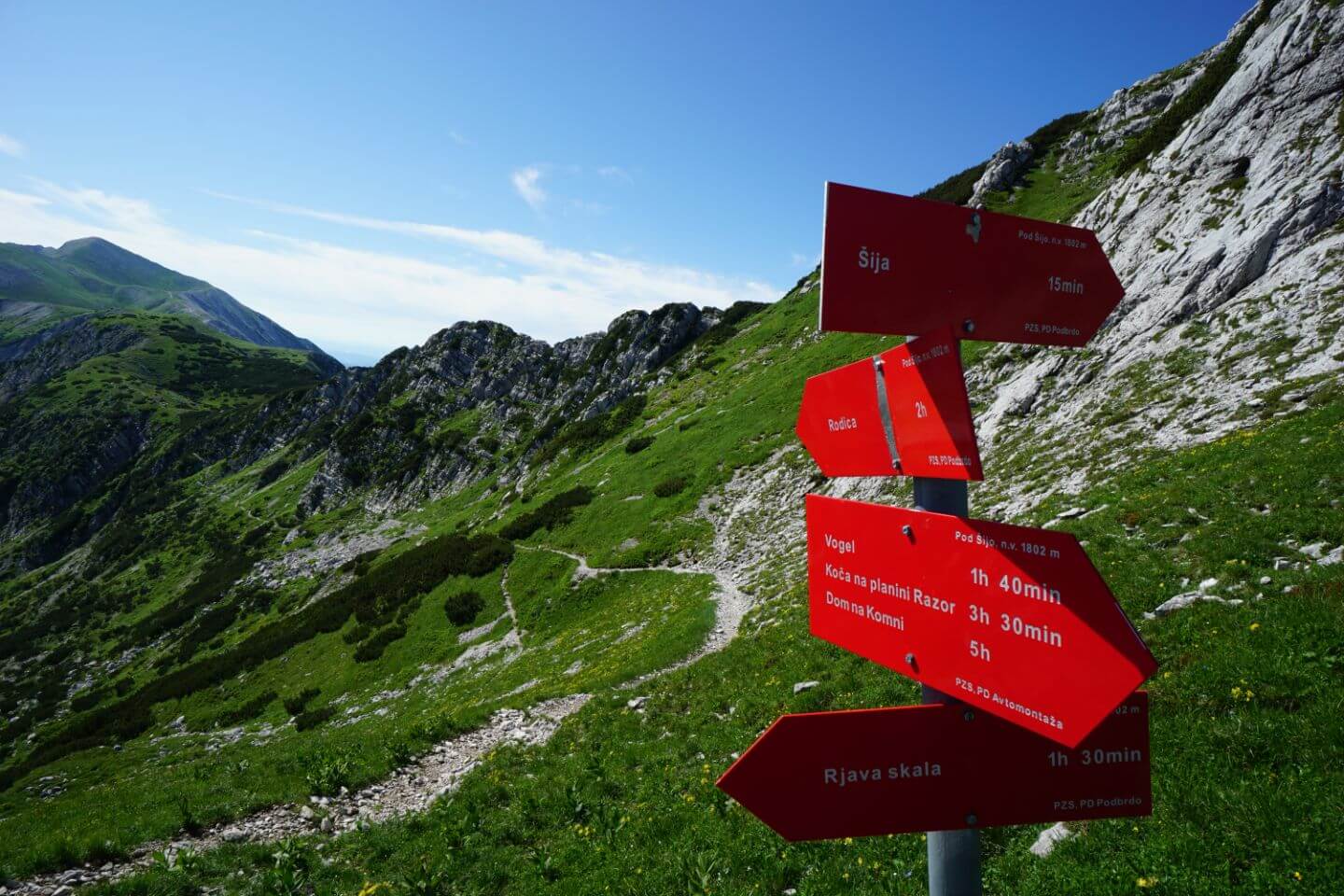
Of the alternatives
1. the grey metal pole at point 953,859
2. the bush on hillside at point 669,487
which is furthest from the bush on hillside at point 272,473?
the grey metal pole at point 953,859

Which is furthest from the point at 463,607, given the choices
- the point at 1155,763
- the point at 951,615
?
the point at 951,615

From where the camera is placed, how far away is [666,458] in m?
53.3

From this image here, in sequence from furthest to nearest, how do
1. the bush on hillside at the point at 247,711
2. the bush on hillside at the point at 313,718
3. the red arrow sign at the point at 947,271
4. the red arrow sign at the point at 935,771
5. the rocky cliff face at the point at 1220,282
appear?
the bush on hillside at the point at 247,711 < the bush on hillside at the point at 313,718 < the rocky cliff face at the point at 1220,282 < the red arrow sign at the point at 947,271 < the red arrow sign at the point at 935,771

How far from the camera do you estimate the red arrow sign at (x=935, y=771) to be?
309cm

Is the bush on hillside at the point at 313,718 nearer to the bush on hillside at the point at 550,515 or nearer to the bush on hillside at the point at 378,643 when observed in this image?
the bush on hillside at the point at 378,643

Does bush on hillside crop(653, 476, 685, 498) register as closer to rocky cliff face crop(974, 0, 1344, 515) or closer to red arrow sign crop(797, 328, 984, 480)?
rocky cliff face crop(974, 0, 1344, 515)

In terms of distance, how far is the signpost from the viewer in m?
2.72

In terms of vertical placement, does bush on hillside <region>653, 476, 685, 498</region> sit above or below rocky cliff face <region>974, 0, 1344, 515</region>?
below

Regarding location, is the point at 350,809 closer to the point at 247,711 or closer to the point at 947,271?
the point at 947,271

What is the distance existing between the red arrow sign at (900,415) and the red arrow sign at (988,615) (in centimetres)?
33

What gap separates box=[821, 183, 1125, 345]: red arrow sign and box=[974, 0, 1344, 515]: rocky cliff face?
1853cm

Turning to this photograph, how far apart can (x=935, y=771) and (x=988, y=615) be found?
891 millimetres

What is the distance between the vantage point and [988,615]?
9.83 ft

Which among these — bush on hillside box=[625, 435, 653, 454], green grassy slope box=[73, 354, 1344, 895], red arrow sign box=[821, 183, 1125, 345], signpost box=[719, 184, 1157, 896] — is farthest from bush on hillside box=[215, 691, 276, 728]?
red arrow sign box=[821, 183, 1125, 345]
